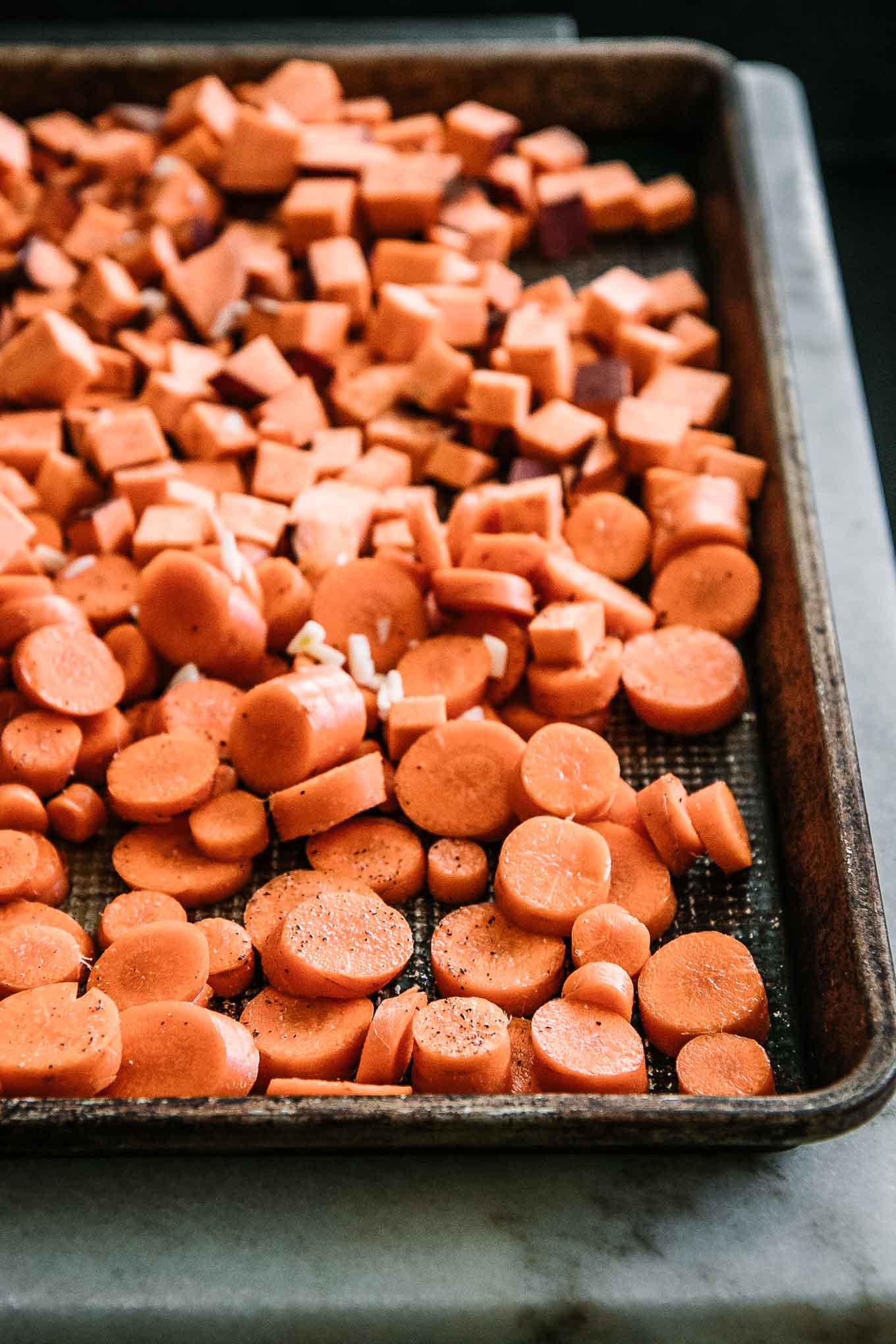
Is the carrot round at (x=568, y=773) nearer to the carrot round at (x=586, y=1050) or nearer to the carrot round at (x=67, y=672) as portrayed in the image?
the carrot round at (x=586, y=1050)

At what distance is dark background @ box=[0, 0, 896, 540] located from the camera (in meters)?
3.56

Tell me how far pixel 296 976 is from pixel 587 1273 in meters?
0.43

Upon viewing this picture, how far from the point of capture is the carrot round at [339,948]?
1.43 m

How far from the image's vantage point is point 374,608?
1806 millimetres

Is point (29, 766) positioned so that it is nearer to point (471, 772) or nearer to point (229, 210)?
point (471, 772)

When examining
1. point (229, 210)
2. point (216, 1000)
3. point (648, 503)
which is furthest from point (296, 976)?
point (229, 210)

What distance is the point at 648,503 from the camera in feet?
6.61

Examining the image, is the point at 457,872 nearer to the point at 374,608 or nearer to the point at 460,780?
the point at 460,780

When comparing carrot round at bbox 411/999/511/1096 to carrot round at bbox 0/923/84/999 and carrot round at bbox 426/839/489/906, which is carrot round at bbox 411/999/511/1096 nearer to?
carrot round at bbox 426/839/489/906

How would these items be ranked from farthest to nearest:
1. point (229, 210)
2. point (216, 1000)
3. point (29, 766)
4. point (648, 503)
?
point (229, 210), point (648, 503), point (29, 766), point (216, 1000)

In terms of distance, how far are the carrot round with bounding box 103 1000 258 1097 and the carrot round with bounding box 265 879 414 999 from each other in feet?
0.34

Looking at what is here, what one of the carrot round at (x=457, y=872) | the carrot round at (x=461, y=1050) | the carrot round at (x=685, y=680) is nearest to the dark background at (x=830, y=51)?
the carrot round at (x=685, y=680)

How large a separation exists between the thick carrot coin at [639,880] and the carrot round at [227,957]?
42 cm

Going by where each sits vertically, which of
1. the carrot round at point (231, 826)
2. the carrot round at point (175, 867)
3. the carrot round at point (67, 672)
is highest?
the carrot round at point (67, 672)
